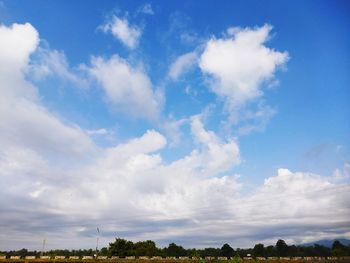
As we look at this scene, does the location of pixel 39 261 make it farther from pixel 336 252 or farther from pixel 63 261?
pixel 336 252

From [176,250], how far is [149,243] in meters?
36.3

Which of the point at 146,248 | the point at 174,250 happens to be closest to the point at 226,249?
the point at 174,250

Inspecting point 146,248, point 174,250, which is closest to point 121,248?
point 146,248

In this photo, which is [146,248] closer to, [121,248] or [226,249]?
[121,248]

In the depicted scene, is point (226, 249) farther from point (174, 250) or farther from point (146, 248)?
point (146, 248)

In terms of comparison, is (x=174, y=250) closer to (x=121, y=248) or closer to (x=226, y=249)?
(x=226, y=249)

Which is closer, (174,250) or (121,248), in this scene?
(121,248)

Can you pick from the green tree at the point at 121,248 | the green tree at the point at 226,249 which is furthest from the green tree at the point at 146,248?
the green tree at the point at 226,249

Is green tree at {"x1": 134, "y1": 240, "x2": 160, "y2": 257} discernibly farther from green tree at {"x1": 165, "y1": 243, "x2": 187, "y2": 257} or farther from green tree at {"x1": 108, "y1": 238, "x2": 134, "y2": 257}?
green tree at {"x1": 165, "y1": 243, "x2": 187, "y2": 257}

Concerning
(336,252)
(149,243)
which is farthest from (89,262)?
(336,252)

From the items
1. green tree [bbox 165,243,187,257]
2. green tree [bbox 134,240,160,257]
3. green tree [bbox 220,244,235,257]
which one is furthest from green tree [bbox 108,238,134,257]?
green tree [bbox 220,244,235,257]

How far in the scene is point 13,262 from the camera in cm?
6956

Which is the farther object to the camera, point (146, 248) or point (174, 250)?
point (174, 250)

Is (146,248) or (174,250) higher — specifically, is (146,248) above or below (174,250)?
below
